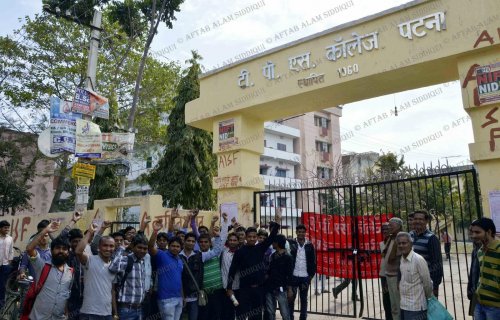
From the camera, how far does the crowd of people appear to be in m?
4.23

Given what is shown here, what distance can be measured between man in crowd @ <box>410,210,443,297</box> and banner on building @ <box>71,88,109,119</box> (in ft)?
22.0

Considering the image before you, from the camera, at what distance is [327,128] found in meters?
36.4

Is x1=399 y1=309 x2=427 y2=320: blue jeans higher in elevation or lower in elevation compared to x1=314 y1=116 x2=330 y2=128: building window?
lower

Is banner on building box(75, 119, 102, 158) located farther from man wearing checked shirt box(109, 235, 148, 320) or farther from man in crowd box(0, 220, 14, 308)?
man wearing checked shirt box(109, 235, 148, 320)

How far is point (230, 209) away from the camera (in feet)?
27.3

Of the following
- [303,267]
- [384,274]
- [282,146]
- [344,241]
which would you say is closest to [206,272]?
[303,267]

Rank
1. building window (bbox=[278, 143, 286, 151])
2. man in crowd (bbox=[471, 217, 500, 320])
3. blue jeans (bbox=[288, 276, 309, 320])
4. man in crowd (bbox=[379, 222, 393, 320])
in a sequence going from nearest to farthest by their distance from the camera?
man in crowd (bbox=[471, 217, 500, 320]) → man in crowd (bbox=[379, 222, 393, 320]) → blue jeans (bbox=[288, 276, 309, 320]) → building window (bbox=[278, 143, 286, 151])

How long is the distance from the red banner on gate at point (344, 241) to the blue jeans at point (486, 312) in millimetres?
2870

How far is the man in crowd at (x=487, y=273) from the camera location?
4.03 meters

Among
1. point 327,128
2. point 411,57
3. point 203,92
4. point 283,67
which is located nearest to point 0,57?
point 203,92

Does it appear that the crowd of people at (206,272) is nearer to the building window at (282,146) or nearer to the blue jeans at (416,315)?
the blue jeans at (416,315)

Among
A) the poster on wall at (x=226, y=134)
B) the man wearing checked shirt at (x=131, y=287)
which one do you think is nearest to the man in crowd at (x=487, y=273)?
the man wearing checked shirt at (x=131, y=287)

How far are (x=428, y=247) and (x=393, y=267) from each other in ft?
1.65

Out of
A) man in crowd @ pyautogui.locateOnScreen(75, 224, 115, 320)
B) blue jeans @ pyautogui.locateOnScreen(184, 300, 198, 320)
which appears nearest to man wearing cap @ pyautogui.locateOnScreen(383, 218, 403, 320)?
blue jeans @ pyautogui.locateOnScreen(184, 300, 198, 320)
